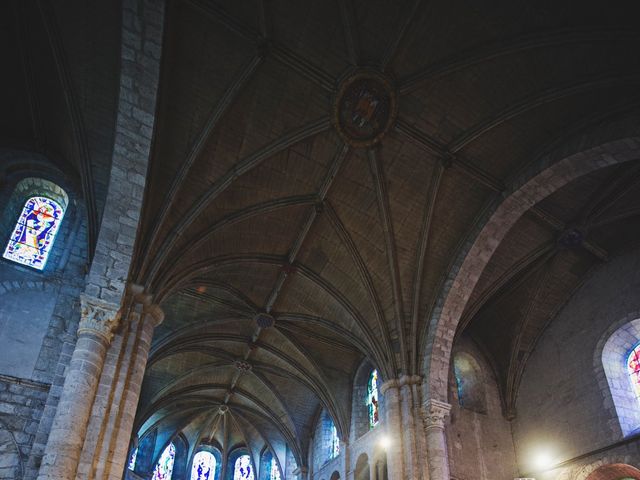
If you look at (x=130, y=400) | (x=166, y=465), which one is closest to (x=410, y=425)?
(x=130, y=400)

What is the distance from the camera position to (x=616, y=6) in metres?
10.2

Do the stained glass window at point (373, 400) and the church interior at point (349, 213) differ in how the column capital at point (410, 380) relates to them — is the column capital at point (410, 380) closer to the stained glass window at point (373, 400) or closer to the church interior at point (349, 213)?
the church interior at point (349, 213)

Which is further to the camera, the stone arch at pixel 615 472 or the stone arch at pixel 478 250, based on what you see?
the stone arch at pixel 478 250

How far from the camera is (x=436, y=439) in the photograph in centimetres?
1336

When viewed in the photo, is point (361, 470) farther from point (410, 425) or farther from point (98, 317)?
point (98, 317)

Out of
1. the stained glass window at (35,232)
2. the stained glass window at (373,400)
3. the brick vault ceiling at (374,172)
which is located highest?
the brick vault ceiling at (374,172)

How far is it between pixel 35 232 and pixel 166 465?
623 inches

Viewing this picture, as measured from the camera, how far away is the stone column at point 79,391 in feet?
30.1

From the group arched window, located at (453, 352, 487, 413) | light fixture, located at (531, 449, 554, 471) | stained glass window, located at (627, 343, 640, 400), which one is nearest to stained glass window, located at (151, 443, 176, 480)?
arched window, located at (453, 352, 487, 413)

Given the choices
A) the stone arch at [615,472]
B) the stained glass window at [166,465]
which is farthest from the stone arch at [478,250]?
the stained glass window at [166,465]

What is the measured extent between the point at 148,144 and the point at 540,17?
847 centimetres

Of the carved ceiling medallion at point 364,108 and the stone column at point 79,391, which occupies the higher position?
the carved ceiling medallion at point 364,108

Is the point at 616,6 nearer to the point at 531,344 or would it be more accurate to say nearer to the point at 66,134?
the point at 531,344

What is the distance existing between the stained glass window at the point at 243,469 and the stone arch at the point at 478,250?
15.4 metres
